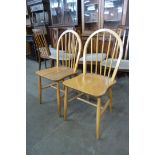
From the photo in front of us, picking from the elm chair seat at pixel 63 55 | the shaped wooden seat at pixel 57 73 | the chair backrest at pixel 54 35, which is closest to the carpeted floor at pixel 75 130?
the shaped wooden seat at pixel 57 73

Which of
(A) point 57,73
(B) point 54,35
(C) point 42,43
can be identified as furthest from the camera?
(B) point 54,35

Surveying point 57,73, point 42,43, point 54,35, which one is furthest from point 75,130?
point 54,35

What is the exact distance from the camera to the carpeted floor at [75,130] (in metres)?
1.39

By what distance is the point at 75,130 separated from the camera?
1.61 metres

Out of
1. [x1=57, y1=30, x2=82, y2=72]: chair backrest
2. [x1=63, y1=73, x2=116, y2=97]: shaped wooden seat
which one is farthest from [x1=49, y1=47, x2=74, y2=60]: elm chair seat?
[x1=63, y1=73, x2=116, y2=97]: shaped wooden seat

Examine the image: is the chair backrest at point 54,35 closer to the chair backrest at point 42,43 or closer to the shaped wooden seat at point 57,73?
the chair backrest at point 42,43

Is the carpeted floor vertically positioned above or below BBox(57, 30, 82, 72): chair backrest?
below

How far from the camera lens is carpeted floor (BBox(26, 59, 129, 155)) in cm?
139

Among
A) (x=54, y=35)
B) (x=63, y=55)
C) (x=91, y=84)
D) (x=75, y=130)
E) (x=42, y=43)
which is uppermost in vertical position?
(x=54, y=35)

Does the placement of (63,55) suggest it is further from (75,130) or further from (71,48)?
(75,130)

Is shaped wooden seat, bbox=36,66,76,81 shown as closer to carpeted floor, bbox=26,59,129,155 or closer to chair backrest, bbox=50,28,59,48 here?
carpeted floor, bbox=26,59,129,155
